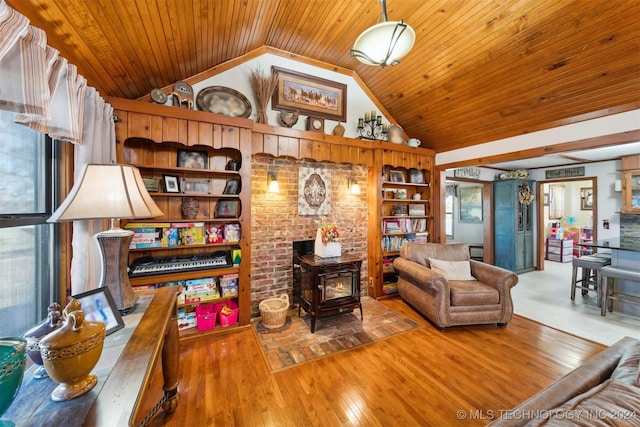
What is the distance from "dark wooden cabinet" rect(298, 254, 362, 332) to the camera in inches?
105

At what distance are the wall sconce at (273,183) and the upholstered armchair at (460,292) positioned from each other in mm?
1997

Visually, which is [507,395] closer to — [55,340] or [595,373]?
[595,373]

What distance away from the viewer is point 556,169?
16.8 feet

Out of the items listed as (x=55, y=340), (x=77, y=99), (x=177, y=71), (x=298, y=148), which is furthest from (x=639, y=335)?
(x=177, y=71)

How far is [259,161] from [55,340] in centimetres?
257

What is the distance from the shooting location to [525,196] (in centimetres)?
520

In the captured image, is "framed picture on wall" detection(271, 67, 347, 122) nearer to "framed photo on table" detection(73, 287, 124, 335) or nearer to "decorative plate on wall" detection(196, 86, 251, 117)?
"decorative plate on wall" detection(196, 86, 251, 117)

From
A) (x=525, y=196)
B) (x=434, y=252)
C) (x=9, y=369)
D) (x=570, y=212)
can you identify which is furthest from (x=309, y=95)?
(x=570, y=212)

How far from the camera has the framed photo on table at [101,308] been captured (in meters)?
1.12

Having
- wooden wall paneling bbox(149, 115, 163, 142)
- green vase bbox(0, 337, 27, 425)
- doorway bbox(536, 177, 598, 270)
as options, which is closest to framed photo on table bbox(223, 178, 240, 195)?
wooden wall paneling bbox(149, 115, 163, 142)

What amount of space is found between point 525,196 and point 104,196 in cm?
682

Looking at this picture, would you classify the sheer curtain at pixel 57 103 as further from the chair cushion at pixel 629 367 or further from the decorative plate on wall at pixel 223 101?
the chair cushion at pixel 629 367

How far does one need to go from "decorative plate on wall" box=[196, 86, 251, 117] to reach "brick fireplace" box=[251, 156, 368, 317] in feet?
1.92

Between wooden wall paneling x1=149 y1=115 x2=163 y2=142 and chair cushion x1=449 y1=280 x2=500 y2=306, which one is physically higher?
wooden wall paneling x1=149 y1=115 x2=163 y2=142
